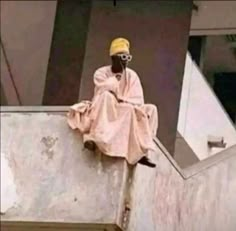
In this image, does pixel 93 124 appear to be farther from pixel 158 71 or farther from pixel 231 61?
pixel 231 61

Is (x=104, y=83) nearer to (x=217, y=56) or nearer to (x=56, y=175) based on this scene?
(x=56, y=175)

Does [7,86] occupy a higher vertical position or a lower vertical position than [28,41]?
lower

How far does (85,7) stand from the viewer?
771 cm

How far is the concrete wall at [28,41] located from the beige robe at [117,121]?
4079 millimetres

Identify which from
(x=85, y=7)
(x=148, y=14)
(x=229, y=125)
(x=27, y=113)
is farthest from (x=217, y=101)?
(x=27, y=113)

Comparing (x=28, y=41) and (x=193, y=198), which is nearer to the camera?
(x=193, y=198)

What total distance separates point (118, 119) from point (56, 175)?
522 mm

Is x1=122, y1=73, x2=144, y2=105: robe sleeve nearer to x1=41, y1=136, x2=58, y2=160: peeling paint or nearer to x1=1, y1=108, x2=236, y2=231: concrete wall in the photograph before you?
x1=1, y1=108, x2=236, y2=231: concrete wall

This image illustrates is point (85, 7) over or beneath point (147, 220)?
over

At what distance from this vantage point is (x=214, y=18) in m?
8.05

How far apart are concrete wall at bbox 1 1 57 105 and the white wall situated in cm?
203

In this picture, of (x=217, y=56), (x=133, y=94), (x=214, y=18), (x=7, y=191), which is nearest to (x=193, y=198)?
→ (x=133, y=94)

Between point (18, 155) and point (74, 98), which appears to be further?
point (74, 98)

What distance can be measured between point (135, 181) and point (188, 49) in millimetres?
2941
